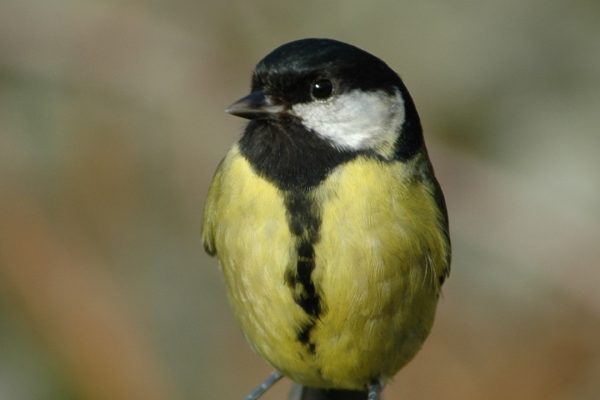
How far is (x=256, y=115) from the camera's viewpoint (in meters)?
3.99

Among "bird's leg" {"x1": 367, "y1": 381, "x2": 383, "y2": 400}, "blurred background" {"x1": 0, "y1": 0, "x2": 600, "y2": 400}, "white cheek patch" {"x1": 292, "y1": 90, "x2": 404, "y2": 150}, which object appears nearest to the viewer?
"white cheek patch" {"x1": 292, "y1": 90, "x2": 404, "y2": 150}

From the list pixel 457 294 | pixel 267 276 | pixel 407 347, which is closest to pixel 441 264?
pixel 407 347

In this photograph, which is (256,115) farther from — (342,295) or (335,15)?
(335,15)

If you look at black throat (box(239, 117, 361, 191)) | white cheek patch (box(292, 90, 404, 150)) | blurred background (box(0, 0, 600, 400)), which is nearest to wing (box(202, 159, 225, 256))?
black throat (box(239, 117, 361, 191))

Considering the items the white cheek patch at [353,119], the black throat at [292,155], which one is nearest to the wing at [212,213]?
the black throat at [292,155]

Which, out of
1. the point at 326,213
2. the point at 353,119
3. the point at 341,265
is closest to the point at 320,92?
the point at 353,119

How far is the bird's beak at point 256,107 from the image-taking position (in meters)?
3.97

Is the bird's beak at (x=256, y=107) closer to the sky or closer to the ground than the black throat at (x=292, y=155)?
closer to the sky

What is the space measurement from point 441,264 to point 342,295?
Answer: 1.46ft

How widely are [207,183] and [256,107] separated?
2918 millimetres

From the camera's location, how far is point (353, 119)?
399 cm

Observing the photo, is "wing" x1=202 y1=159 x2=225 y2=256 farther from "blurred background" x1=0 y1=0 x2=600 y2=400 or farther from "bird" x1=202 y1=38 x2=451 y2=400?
"blurred background" x1=0 y1=0 x2=600 y2=400

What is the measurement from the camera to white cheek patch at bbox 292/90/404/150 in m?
3.98

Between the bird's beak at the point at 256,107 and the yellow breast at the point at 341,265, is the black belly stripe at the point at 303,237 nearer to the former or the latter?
the yellow breast at the point at 341,265
